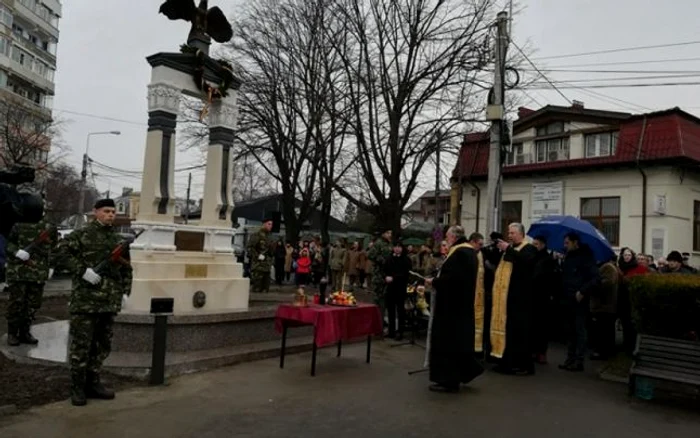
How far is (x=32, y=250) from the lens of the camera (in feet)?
26.1

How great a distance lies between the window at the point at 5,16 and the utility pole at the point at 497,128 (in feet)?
146

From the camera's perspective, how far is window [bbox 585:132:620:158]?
2400 cm

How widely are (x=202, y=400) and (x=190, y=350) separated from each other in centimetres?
189

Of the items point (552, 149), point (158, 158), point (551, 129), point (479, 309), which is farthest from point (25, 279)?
point (551, 129)

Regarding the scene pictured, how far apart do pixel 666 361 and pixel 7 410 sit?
6835 mm

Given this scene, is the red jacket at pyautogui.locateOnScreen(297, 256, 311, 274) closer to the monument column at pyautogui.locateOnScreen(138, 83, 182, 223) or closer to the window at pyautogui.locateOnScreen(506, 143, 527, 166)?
the monument column at pyautogui.locateOnScreen(138, 83, 182, 223)

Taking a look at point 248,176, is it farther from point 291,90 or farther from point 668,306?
point 668,306

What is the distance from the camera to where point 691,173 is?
Result: 22.7 m

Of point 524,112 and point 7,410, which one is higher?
point 524,112

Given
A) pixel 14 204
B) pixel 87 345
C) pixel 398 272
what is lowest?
pixel 87 345

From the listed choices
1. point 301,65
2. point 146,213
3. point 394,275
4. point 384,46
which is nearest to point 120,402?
point 146,213

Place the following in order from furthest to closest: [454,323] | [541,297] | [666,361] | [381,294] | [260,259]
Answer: [260,259] → [381,294] → [541,297] → [454,323] → [666,361]

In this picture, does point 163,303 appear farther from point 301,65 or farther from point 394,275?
point 301,65

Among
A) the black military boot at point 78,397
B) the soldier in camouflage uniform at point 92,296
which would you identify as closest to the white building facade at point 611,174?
the soldier in camouflage uniform at point 92,296
